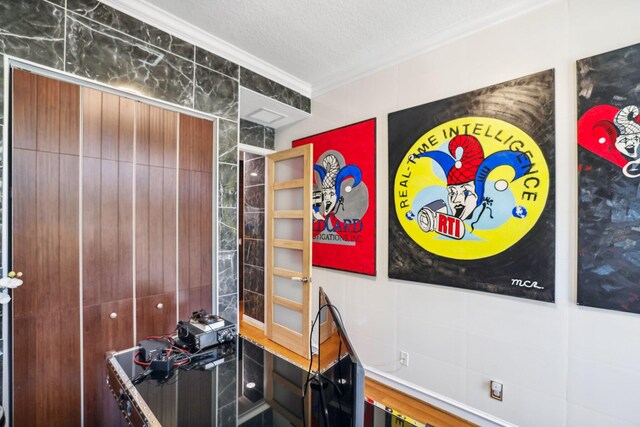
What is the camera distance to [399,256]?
2346mm

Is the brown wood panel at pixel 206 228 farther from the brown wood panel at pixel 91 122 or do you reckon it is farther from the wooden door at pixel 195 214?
the brown wood panel at pixel 91 122

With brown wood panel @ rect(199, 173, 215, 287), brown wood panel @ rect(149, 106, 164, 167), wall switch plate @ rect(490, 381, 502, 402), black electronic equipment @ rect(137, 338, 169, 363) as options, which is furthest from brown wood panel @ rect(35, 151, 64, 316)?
wall switch plate @ rect(490, 381, 502, 402)

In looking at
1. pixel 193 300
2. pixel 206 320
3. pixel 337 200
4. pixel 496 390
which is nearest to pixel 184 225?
pixel 193 300

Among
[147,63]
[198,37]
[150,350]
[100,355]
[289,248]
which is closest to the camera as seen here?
[150,350]

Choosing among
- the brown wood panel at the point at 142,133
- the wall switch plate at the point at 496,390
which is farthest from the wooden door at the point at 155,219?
the wall switch plate at the point at 496,390

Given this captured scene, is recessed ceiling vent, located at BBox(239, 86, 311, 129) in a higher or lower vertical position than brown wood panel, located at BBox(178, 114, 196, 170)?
higher

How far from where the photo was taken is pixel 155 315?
1964mm

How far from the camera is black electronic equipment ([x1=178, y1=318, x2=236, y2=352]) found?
1.48 metres

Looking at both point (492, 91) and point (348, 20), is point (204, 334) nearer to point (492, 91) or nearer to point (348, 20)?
point (348, 20)

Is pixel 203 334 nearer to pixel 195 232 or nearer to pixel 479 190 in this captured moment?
pixel 195 232

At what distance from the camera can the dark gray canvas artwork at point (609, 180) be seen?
4.84 ft

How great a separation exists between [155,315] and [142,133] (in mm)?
1280

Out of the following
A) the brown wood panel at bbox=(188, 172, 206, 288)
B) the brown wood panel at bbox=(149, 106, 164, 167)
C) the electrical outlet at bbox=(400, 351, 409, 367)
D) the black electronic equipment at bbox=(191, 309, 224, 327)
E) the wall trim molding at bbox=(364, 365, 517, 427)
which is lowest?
the wall trim molding at bbox=(364, 365, 517, 427)

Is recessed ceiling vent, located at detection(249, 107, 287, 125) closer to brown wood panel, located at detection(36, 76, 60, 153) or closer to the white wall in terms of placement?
the white wall
